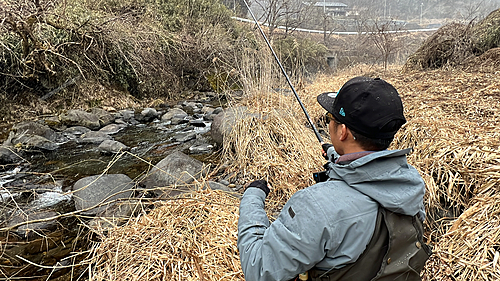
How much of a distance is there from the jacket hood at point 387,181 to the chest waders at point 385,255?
5 centimetres

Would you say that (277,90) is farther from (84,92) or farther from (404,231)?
(84,92)

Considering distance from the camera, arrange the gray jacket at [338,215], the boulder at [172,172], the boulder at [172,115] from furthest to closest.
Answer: the boulder at [172,115] < the boulder at [172,172] < the gray jacket at [338,215]

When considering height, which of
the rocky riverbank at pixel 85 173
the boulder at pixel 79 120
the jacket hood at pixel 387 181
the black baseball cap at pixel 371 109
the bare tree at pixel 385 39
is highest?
the bare tree at pixel 385 39

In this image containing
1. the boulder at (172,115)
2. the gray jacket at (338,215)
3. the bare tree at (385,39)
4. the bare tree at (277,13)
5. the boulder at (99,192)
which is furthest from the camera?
the bare tree at (277,13)

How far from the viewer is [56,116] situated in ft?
22.5

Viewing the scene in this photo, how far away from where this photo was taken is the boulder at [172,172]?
146 inches

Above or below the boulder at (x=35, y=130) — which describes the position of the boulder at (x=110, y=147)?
below

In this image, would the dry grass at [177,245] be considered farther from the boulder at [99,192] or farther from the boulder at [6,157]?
the boulder at [6,157]

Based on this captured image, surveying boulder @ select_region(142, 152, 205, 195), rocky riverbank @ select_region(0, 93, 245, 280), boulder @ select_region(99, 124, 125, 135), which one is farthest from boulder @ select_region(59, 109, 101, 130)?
boulder @ select_region(142, 152, 205, 195)

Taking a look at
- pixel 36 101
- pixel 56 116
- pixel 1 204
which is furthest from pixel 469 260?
pixel 36 101

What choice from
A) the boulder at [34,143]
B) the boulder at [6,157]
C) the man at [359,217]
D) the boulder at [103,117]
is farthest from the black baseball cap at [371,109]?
the boulder at [103,117]

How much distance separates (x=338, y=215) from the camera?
0.95 m

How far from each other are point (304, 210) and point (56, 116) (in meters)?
7.56

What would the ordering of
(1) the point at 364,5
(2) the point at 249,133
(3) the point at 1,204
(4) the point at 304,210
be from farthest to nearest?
1. (1) the point at 364,5
2. (2) the point at 249,133
3. (3) the point at 1,204
4. (4) the point at 304,210
